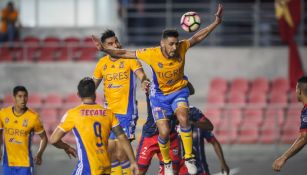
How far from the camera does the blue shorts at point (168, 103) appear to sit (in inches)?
536

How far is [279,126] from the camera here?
23.1 m

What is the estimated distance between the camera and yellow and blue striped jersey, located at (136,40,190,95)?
45.0 ft

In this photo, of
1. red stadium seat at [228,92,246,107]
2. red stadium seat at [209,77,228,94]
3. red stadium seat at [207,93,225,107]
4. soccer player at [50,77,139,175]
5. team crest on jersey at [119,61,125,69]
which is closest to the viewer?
soccer player at [50,77,139,175]

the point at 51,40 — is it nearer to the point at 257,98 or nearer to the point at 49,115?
the point at 49,115

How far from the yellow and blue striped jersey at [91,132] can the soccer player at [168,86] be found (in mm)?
2060

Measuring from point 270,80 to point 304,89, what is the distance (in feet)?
46.5

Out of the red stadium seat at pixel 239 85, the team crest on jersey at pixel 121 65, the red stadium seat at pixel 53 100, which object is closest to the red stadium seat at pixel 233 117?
the red stadium seat at pixel 239 85

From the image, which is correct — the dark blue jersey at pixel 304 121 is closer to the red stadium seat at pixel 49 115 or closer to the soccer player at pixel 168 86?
the soccer player at pixel 168 86

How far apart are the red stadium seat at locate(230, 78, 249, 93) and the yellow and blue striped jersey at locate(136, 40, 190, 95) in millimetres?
11888

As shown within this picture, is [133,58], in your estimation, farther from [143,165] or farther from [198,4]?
[198,4]

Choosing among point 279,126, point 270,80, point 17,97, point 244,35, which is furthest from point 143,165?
point 244,35

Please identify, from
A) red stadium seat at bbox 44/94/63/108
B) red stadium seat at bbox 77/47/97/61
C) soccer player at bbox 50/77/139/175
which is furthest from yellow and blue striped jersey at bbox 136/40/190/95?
red stadium seat at bbox 77/47/97/61

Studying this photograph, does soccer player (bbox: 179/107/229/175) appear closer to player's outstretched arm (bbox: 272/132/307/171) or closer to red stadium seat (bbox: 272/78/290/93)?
player's outstretched arm (bbox: 272/132/307/171)

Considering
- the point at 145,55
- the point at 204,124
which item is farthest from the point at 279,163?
the point at 145,55
